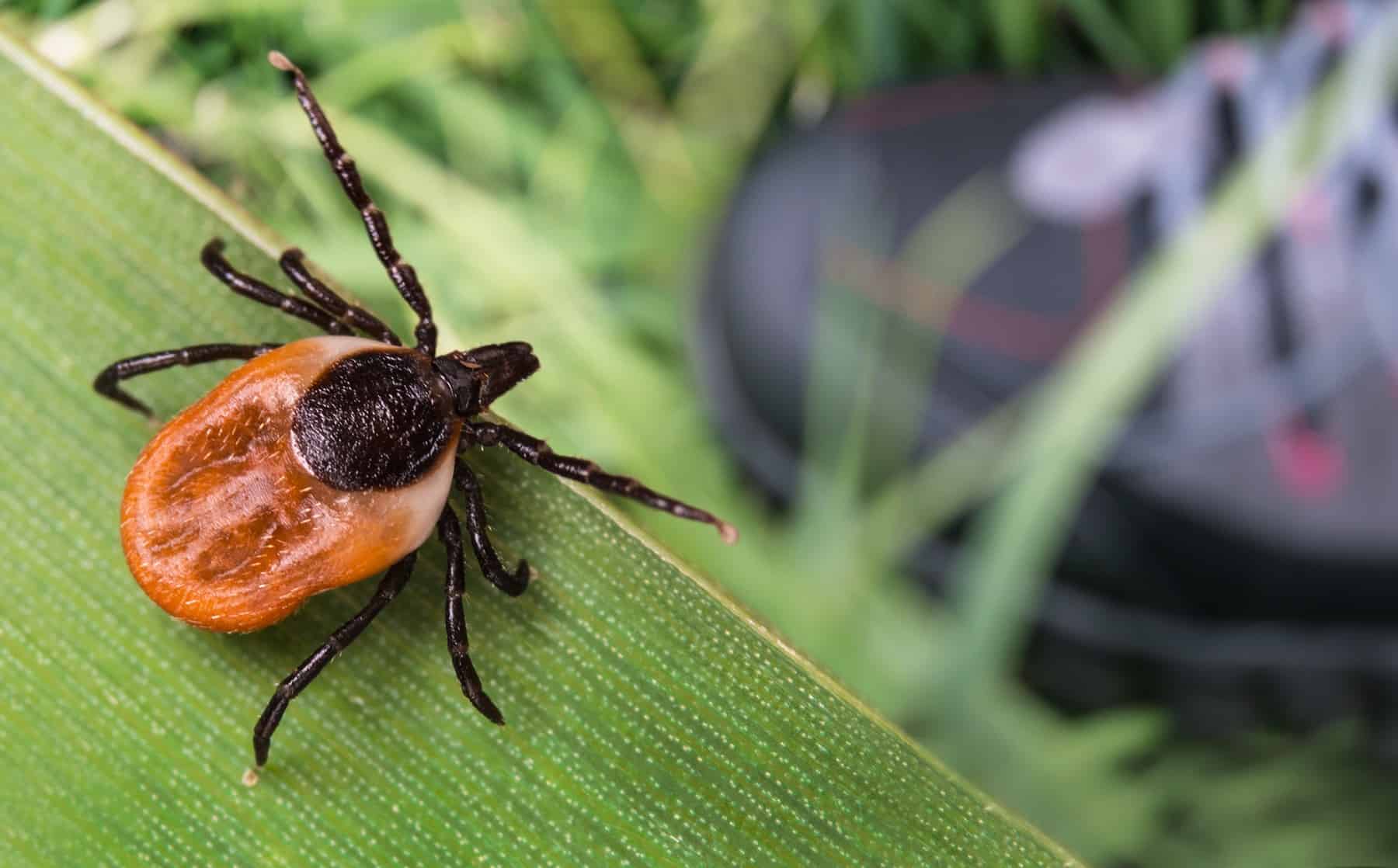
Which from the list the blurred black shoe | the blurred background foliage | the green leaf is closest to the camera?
the green leaf

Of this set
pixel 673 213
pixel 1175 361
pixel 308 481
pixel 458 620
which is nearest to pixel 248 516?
pixel 308 481

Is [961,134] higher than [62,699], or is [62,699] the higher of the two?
[961,134]

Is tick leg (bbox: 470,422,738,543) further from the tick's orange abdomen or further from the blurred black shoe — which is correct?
the blurred black shoe

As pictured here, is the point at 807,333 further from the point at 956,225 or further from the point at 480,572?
the point at 480,572

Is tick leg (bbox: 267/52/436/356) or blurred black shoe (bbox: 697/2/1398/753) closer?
tick leg (bbox: 267/52/436/356)

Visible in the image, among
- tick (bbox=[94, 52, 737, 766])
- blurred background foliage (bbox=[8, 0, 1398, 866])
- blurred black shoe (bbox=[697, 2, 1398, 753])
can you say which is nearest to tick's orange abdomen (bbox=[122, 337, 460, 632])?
tick (bbox=[94, 52, 737, 766])

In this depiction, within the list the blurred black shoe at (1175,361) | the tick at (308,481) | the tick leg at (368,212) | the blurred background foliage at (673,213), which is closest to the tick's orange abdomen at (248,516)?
the tick at (308,481)

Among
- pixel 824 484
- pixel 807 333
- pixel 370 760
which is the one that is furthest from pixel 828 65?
pixel 370 760
